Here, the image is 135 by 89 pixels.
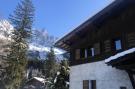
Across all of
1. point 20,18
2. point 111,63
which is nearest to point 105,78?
point 111,63

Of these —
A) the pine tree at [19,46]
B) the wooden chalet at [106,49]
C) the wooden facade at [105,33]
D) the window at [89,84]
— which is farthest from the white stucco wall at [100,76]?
the pine tree at [19,46]

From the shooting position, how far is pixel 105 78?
12812mm

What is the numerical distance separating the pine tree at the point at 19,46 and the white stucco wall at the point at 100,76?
775 inches

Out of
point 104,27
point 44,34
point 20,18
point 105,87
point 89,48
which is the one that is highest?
point 44,34

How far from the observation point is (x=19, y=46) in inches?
1420

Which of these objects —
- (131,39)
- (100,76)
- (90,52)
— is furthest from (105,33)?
(100,76)

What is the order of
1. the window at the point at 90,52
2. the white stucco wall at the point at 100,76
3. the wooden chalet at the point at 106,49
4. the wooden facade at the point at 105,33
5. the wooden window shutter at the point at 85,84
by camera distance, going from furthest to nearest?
the window at the point at 90,52 < the wooden window shutter at the point at 85,84 < the wooden facade at the point at 105,33 < the white stucco wall at the point at 100,76 < the wooden chalet at the point at 106,49

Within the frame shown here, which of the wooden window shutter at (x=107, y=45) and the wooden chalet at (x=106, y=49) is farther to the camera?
the wooden window shutter at (x=107, y=45)

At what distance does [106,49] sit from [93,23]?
2.25 meters

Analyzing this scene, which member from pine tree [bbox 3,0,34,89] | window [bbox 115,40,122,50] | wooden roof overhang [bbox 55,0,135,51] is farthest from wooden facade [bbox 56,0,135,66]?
pine tree [bbox 3,0,34,89]

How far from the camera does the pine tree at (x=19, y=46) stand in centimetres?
3388

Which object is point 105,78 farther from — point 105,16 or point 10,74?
point 10,74

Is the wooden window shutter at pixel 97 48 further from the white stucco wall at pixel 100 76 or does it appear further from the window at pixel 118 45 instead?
the window at pixel 118 45

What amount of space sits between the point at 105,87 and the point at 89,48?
3654 mm
